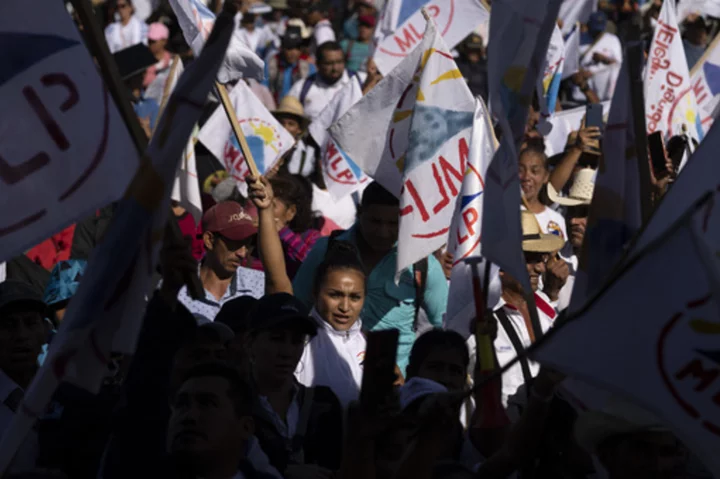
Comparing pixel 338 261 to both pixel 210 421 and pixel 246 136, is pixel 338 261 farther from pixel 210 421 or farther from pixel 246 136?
pixel 246 136

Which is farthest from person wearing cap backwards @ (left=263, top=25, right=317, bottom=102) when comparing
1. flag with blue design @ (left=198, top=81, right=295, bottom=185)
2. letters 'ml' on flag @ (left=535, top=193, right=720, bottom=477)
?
letters 'ml' on flag @ (left=535, top=193, right=720, bottom=477)

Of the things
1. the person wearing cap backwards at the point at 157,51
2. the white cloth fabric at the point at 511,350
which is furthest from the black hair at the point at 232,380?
the person wearing cap backwards at the point at 157,51

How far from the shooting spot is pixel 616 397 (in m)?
4.33

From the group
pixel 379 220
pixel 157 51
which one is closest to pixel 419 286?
pixel 379 220

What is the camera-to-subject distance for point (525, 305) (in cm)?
648

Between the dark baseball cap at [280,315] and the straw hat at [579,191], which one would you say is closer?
the dark baseball cap at [280,315]

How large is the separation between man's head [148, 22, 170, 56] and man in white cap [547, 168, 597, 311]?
6.08 metres

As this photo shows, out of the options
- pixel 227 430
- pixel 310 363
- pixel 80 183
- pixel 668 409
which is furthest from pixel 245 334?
pixel 668 409

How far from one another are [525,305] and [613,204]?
5.99ft

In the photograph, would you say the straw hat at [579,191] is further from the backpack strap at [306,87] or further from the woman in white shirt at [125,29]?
the woman in white shirt at [125,29]

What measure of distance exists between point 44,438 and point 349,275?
2.06 m

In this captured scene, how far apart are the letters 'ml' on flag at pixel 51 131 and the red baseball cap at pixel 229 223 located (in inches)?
96.8

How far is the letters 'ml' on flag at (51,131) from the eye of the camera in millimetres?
4211

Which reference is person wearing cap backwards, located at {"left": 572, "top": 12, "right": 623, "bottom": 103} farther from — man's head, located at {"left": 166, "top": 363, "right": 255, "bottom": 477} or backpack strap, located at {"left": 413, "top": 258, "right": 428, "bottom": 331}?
man's head, located at {"left": 166, "top": 363, "right": 255, "bottom": 477}
